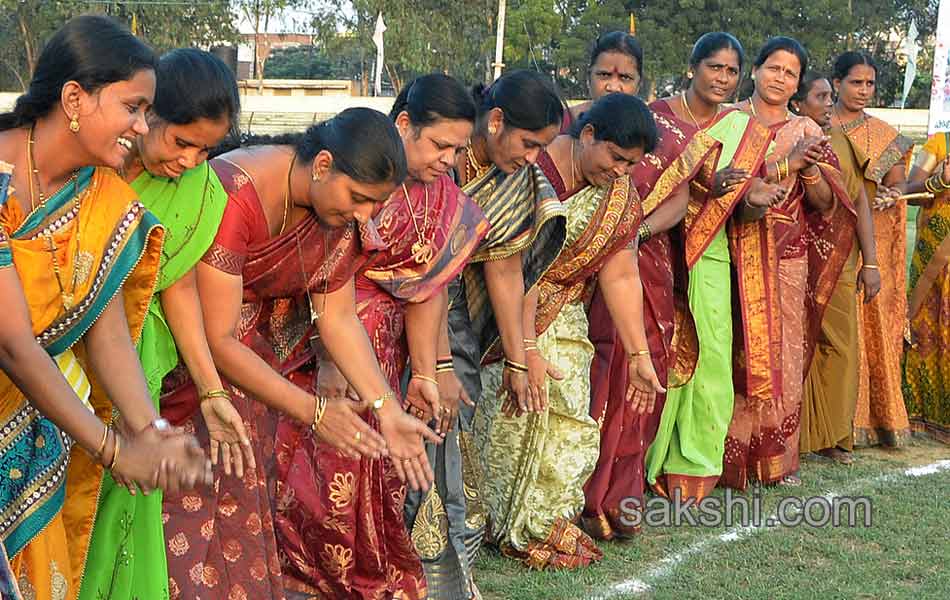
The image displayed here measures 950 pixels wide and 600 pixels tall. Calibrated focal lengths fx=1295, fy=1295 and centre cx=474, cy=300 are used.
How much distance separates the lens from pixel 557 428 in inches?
192

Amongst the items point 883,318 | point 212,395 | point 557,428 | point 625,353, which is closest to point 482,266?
point 557,428

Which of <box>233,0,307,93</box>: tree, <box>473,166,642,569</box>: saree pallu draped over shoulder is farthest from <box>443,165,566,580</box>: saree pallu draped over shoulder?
<box>233,0,307,93</box>: tree

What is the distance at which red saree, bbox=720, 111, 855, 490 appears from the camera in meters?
6.00

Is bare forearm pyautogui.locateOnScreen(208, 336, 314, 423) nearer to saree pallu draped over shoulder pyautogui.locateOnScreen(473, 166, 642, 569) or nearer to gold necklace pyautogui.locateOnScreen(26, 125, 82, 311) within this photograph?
gold necklace pyautogui.locateOnScreen(26, 125, 82, 311)

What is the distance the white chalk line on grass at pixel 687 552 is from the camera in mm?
4535

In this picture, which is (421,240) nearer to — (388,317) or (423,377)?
(388,317)

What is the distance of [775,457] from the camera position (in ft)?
19.9

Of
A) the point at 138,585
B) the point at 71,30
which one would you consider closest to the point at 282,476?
the point at 138,585

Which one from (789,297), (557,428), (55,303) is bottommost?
(557,428)

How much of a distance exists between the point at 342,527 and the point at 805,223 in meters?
3.43

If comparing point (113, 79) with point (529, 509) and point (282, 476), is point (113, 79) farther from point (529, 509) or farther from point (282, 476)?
point (529, 509)

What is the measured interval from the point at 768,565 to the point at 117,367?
2880 millimetres

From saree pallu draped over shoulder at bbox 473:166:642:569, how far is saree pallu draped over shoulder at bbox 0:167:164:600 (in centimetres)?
213

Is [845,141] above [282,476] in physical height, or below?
above
